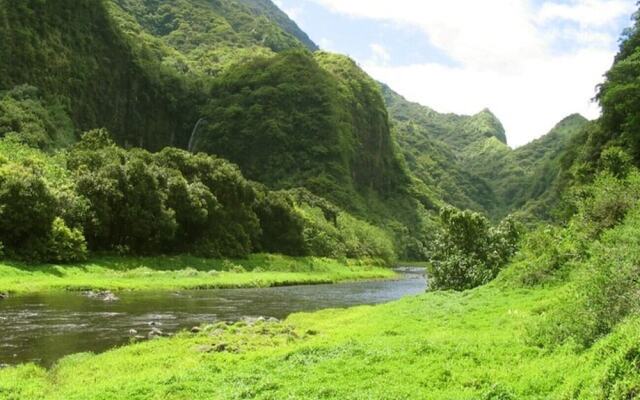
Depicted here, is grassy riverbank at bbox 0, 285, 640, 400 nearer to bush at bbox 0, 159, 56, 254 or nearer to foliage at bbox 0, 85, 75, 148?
bush at bbox 0, 159, 56, 254

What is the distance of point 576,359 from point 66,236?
214 feet

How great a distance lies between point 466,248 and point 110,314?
34158 millimetres

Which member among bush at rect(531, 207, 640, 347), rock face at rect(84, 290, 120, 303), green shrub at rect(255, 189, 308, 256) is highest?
green shrub at rect(255, 189, 308, 256)

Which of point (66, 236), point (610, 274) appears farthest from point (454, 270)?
point (66, 236)

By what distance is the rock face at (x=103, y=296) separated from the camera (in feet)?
185

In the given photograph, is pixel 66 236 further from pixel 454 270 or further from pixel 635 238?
pixel 635 238

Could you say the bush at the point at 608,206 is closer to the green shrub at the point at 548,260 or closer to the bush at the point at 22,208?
the green shrub at the point at 548,260

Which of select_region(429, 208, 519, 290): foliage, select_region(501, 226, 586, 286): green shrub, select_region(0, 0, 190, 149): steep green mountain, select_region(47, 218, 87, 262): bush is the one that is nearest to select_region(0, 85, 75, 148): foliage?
select_region(0, 0, 190, 149): steep green mountain

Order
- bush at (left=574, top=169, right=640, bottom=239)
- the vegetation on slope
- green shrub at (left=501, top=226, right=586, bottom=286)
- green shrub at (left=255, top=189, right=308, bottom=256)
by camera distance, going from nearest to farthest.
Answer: bush at (left=574, top=169, right=640, bottom=239) → green shrub at (left=501, top=226, right=586, bottom=286) → the vegetation on slope → green shrub at (left=255, top=189, right=308, bottom=256)

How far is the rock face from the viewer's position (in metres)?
56.5

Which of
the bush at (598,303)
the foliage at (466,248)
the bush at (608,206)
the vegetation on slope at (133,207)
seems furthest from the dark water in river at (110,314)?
the bush at (608,206)

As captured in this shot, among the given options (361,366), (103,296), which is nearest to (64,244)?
(103,296)

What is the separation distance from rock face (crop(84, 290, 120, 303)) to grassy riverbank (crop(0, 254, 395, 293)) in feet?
10.9

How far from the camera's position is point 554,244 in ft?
146
